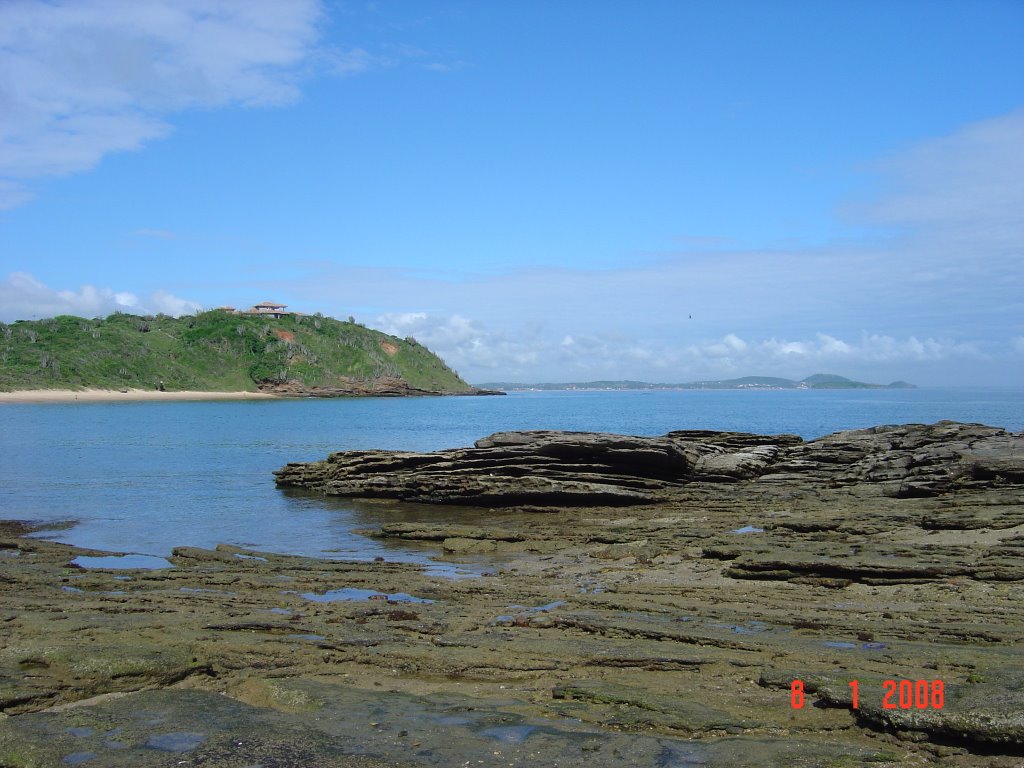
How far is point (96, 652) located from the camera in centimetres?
826

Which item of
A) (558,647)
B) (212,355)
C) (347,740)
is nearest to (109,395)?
(212,355)

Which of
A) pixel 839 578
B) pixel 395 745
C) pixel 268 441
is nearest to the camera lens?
pixel 395 745

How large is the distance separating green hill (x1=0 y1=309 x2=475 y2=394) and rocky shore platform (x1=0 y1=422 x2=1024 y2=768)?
105756 mm

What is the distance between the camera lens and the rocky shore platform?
621cm

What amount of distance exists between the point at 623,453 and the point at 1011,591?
1503cm

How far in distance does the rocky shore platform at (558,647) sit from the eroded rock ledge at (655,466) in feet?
5.83

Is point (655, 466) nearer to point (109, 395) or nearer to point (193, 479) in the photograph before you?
point (193, 479)

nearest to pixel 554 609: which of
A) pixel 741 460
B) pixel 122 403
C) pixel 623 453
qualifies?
pixel 623 453

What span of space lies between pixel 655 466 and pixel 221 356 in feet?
397

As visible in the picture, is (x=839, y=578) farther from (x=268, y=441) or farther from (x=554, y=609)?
(x=268, y=441)
